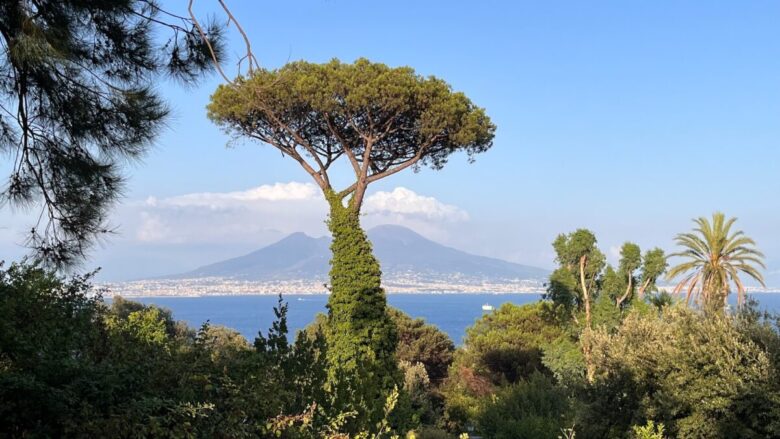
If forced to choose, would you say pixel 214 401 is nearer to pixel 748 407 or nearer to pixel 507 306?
pixel 748 407

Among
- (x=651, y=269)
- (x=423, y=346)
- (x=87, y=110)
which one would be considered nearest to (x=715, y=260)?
(x=651, y=269)

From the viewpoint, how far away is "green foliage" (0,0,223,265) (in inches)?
167

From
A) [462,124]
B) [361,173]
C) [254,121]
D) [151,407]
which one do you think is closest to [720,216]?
[462,124]

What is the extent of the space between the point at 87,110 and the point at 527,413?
42.5 ft

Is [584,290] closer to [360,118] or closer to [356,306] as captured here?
[360,118]

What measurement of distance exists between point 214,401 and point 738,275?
20.2 metres

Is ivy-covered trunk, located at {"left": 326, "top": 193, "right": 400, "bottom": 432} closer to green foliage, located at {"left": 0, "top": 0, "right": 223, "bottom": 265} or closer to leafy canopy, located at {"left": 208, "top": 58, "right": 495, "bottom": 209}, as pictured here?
leafy canopy, located at {"left": 208, "top": 58, "right": 495, "bottom": 209}

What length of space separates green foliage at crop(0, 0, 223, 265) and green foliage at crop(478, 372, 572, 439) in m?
9.72

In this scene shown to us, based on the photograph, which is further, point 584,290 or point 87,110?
point 584,290

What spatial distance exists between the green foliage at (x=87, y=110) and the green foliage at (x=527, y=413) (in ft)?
31.9

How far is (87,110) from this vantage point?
4.41 metres

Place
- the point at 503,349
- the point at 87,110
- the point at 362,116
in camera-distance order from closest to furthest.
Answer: the point at 87,110 < the point at 362,116 < the point at 503,349

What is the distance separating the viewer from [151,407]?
2.49m

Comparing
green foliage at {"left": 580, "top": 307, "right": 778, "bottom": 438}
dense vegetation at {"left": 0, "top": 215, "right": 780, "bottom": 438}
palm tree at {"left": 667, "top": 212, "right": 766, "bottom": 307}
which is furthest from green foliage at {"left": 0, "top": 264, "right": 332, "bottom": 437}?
palm tree at {"left": 667, "top": 212, "right": 766, "bottom": 307}
